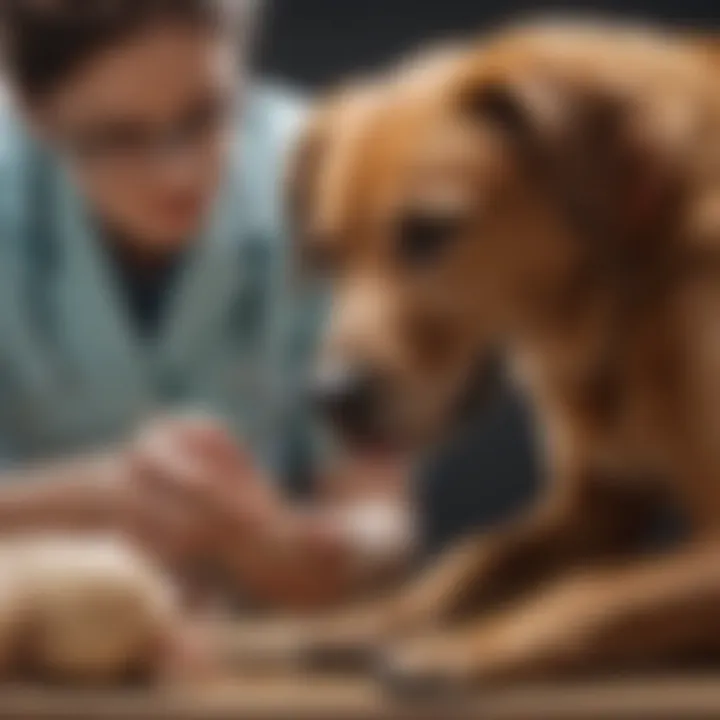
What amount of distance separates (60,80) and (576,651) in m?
0.44

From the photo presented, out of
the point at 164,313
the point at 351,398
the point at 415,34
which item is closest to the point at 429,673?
the point at 351,398

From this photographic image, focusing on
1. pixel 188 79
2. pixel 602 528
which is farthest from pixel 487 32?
pixel 602 528

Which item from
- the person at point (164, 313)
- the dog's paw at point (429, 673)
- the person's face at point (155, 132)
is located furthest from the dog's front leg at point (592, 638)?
the person's face at point (155, 132)

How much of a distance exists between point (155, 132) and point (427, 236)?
18cm

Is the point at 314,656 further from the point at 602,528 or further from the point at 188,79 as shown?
the point at 188,79

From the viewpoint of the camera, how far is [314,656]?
1104 mm

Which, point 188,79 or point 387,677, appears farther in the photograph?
point 188,79

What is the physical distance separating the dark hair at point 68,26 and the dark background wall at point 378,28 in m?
0.04

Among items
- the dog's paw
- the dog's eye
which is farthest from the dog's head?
the dog's paw

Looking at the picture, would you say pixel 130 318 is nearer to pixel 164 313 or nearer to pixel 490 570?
pixel 164 313

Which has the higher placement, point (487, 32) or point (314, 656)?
point (487, 32)

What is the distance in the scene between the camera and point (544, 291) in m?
1.11

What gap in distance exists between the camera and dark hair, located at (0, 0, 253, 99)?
1.16 meters

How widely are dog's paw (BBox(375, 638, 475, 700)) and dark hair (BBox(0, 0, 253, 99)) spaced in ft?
1.26
